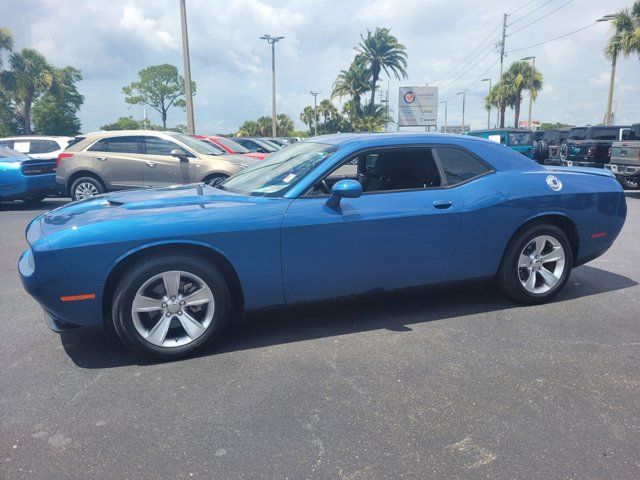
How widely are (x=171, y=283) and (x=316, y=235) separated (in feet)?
3.40

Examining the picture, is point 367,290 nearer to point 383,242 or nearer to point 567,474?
point 383,242

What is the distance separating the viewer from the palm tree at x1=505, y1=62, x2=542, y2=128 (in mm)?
48438

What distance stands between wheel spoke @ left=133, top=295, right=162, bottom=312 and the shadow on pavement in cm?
38

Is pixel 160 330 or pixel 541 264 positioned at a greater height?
pixel 541 264

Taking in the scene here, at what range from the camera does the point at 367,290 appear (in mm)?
3850

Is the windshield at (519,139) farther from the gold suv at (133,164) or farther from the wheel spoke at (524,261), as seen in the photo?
the wheel spoke at (524,261)

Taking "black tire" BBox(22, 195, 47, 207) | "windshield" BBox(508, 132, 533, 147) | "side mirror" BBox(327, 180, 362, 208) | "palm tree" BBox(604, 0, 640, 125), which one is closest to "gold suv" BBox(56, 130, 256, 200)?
"black tire" BBox(22, 195, 47, 207)

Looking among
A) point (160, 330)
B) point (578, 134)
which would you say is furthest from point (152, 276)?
point (578, 134)

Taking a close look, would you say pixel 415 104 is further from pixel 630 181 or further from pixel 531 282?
pixel 531 282

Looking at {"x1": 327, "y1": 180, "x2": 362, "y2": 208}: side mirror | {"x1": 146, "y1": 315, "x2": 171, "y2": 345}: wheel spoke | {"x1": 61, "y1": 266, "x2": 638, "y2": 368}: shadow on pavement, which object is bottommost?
{"x1": 61, "y1": 266, "x2": 638, "y2": 368}: shadow on pavement

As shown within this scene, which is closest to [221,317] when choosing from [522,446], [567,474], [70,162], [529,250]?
[522,446]

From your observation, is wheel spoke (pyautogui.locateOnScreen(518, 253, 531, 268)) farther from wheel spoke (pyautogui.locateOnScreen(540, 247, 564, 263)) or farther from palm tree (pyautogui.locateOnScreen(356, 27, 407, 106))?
palm tree (pyautogui.locateOnScreen(356, 27, 407, 106))

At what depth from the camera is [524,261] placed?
4.36 m

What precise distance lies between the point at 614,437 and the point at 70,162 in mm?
10112
